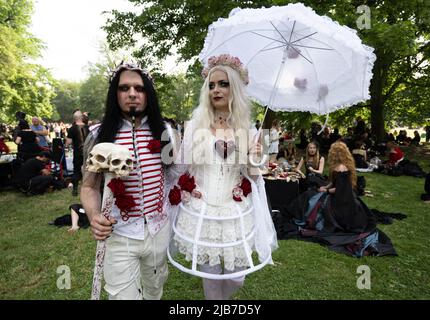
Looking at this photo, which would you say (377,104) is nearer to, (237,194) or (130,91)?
(237,194)

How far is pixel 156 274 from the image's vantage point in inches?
95.8

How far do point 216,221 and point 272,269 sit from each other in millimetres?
2424

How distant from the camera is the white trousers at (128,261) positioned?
6.99 ft

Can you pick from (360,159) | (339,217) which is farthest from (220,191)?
(360,159)

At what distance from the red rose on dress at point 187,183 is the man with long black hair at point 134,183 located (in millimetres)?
174

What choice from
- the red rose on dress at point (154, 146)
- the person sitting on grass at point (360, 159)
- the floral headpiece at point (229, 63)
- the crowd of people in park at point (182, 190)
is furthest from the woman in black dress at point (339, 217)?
the person sitting on grass at point (360, 159)

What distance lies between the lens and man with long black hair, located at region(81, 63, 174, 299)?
2.14 meters

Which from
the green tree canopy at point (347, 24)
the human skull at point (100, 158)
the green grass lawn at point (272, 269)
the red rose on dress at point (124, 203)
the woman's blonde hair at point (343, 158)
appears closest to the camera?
the human skull at point (100, 158)

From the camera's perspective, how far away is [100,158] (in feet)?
6.05

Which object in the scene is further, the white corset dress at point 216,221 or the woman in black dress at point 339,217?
the woman in black dress at point 339,217

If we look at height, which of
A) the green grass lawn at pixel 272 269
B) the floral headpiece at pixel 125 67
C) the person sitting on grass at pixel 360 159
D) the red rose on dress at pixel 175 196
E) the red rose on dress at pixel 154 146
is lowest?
the green grass lawn at pixel 272 269

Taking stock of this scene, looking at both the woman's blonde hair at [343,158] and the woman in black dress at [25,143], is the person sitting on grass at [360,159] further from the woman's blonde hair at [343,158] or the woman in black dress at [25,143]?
the woman in black dress at [25,143]

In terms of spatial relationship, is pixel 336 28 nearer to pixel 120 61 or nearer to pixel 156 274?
pixel 120 61
